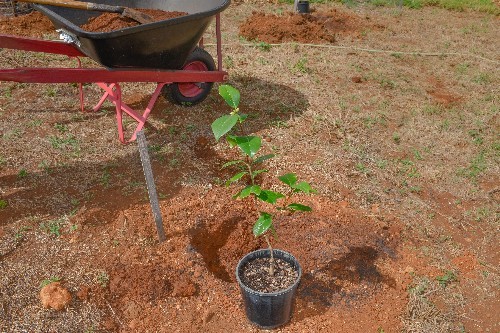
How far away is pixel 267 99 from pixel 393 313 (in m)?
3.07

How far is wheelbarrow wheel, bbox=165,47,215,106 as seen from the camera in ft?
15.5

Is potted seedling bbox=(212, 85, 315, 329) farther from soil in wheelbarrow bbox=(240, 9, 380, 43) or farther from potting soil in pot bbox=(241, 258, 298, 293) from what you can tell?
soil in wheelbarrow bbox=(240, 9, 380, 43)

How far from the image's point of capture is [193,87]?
5012 millimetres

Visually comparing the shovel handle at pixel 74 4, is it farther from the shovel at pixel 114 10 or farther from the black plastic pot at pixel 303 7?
the black plastic pot at pixel 303 7

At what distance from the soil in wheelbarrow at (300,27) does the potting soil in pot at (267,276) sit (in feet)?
15.8

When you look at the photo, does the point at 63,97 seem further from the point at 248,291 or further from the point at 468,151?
the point at 468,151

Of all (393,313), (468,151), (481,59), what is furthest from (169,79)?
(481,59)

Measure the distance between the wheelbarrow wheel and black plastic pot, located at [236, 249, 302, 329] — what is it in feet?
8.32

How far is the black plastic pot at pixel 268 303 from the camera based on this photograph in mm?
2504

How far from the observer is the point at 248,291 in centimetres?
251

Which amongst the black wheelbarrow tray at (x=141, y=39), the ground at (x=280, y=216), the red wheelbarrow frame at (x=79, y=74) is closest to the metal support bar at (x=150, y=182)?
the ground at (x=280, y=216)

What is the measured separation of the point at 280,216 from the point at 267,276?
81 centimetres

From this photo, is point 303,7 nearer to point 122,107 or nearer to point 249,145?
point 122,107

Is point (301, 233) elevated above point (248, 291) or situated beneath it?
situated beneath
